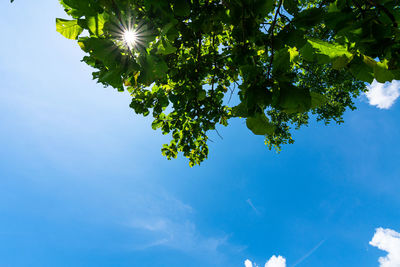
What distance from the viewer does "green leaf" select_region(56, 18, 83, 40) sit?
1.55m

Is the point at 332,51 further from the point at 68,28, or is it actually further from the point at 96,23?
the point at 68,28

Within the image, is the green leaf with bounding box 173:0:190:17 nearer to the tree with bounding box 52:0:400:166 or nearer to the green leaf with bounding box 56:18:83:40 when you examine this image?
the tree with bounding box 52:0:400:166

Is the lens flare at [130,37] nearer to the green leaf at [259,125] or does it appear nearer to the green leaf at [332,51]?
the green leaf at [259,125]

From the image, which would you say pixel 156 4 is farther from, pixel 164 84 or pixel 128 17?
pixel 164 84

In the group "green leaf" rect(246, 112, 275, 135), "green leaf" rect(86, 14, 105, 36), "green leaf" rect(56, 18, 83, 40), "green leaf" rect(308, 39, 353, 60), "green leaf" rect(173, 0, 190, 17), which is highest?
"green leaf" rect(173, 0, 190, 17)

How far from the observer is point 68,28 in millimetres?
1609

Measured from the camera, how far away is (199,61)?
364 cm

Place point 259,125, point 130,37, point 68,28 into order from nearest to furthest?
1. point 130,37
2. point 259,125
3. point 68,28

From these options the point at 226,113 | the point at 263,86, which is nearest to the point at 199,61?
the point at 226,113

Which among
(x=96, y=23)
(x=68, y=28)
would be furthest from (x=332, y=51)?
(x=68, y=28)

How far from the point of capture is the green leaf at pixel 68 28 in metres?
1.55

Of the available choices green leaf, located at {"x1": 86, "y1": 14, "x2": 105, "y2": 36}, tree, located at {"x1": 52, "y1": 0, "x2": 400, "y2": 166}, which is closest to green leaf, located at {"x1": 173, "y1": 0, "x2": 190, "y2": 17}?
tree, located at {"x1": 52, "y1": 0, "x2": 400, "y2": 166}

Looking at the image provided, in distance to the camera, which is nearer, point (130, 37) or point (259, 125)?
point (130, 37)

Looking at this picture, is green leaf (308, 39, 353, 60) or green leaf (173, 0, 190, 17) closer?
green leaf (308, 39, 353, 60)
